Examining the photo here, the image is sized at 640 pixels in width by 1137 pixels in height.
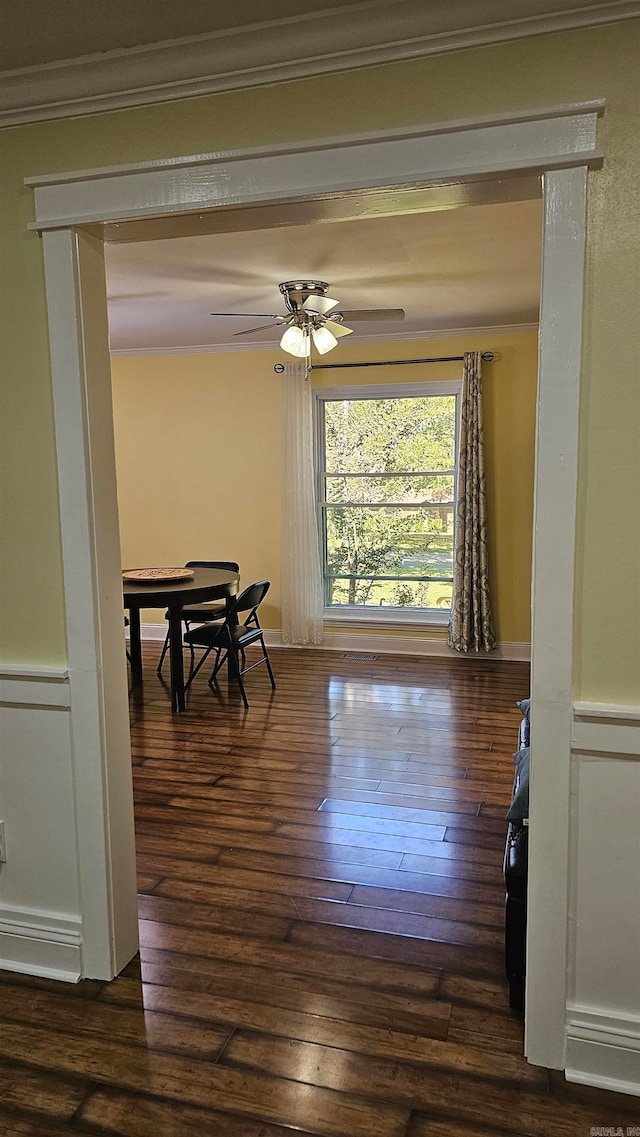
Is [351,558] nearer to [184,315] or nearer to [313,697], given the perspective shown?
[313,697]

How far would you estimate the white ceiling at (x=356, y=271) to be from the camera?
3381 mm

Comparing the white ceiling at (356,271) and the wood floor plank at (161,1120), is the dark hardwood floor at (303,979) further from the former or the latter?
the white ceiling at (356,271)

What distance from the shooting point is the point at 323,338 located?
4297mm

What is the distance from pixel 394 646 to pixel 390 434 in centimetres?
176

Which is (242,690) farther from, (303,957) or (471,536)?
(303,957)

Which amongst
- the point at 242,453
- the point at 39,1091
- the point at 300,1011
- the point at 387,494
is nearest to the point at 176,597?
the point at 242,453

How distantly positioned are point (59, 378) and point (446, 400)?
451 centimetres

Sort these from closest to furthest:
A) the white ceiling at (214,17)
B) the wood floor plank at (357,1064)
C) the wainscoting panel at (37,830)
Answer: the white ceiling at (214,17) → the wood floor plank at (357,1064) → the wainscoting panel at (37,830)

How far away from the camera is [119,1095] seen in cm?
182

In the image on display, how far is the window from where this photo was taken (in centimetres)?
623

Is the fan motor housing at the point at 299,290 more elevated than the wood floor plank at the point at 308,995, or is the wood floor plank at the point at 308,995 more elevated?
the fan motor housing at the point at 299,290

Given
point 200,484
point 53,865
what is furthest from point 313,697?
point 53,865

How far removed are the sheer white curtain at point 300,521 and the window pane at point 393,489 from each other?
259 millimetres

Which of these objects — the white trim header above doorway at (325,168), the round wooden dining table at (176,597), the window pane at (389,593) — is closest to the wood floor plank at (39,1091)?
the white trim header above doorway at (325,168)
